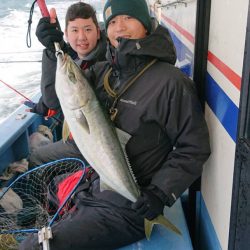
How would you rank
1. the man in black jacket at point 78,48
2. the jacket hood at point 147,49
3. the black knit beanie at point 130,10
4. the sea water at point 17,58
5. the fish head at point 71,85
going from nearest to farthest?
1. the fish head at point 71,85
2. the jacket hood at point 147,49
3. the black knit beanie at point 130,10
4. the man in black jacket at point 78,48
5. the sea water at point 17,58

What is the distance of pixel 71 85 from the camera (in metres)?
1.87

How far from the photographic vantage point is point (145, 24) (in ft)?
7.05

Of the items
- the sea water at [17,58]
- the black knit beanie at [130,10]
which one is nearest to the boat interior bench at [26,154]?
the black knit beanie at [130,10]

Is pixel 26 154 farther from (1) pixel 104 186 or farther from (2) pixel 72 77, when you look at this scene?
(2) pixel 72 77

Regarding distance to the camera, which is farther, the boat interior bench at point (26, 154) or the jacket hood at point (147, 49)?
the boat interior bench at point (26, 154)

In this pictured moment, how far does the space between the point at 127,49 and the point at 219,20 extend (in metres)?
Result: 0.51

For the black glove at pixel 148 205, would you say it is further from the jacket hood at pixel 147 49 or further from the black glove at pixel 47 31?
the black glove at pixel 47 31

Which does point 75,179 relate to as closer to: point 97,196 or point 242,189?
point 97,196

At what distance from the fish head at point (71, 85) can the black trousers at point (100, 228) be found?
608 mm

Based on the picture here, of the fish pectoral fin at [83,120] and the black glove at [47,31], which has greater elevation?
the black glove at [47,31]

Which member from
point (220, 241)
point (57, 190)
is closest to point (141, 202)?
point (220, 241)

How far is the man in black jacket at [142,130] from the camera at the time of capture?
194 centimetres

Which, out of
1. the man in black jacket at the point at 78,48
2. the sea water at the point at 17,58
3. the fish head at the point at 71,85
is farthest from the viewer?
the sea water at the point at 17,58

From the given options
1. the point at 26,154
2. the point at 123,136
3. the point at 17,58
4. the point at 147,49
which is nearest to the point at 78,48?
the point at 26,154
